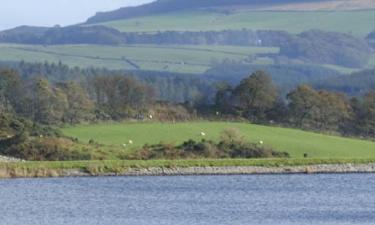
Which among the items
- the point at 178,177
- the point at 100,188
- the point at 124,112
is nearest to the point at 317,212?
the point at 100,188

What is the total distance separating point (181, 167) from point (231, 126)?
15.5 m

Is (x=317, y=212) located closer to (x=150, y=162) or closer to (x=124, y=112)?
(x=150, y=162)

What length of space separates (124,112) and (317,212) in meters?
43.9

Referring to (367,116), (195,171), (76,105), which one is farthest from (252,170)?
(367,116)

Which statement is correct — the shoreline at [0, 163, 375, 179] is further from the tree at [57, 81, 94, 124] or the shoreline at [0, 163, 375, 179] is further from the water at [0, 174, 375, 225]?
the tree at [57, 81, 94, 124]

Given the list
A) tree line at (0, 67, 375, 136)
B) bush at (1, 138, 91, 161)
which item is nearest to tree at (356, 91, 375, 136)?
tree line at (0, 67, 375, 136)

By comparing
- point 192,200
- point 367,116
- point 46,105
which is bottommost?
point 367,116

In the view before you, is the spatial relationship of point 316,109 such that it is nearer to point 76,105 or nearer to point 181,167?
point 76,105

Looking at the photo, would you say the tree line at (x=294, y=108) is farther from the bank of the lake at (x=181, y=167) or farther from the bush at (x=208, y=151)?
the bank of the lake at (x=181, y=167)

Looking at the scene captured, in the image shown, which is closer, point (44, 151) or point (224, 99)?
point (44, 151)

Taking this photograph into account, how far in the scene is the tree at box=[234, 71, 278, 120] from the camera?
91312 mm

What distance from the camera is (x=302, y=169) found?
69500 mm

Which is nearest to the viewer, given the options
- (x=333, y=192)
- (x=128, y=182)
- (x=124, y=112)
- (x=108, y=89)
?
(x=333, y=192)

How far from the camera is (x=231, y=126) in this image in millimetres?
82375
